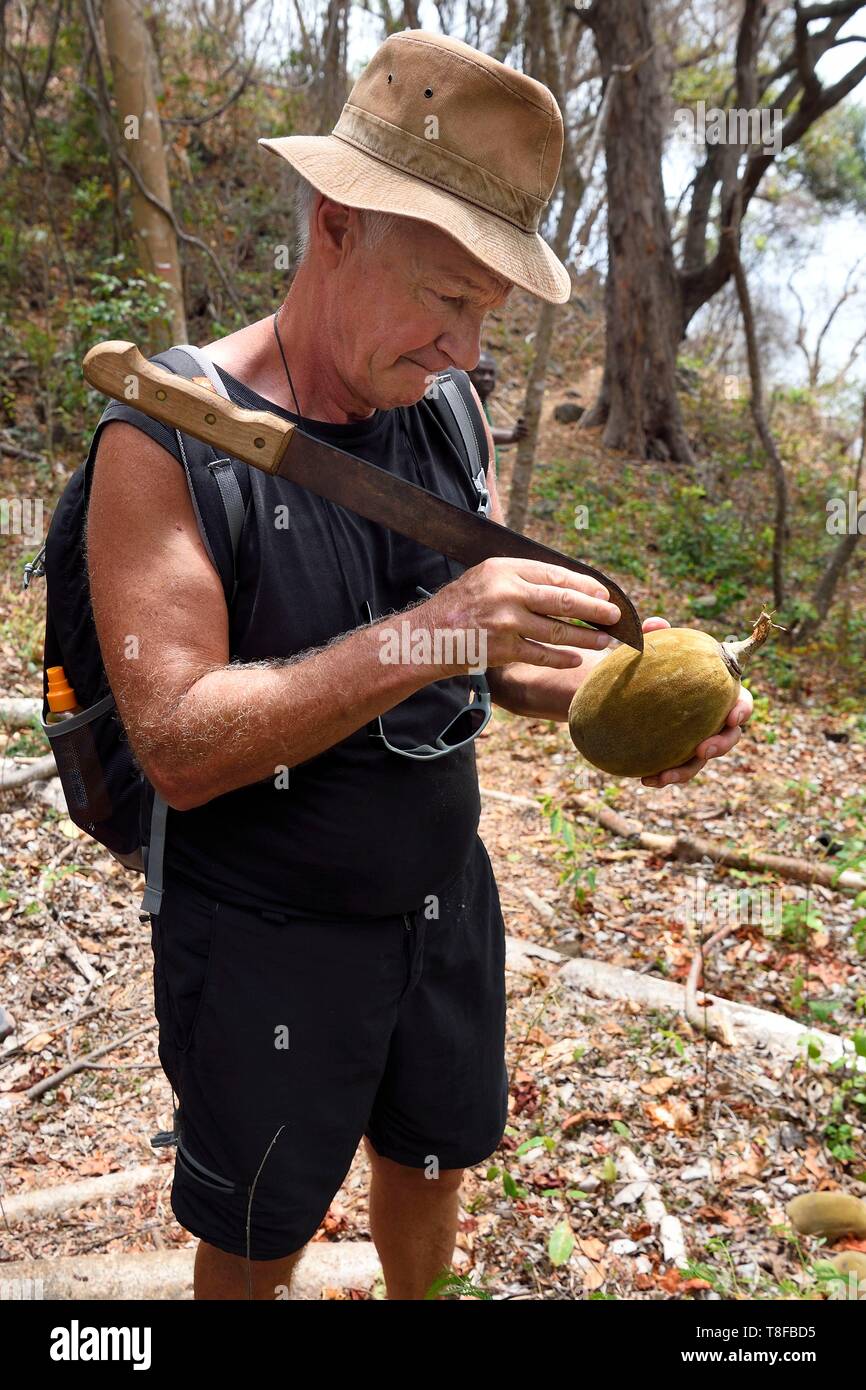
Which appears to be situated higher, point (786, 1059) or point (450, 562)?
point (450, 562)

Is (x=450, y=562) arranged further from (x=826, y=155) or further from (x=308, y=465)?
(x=826, y=155)

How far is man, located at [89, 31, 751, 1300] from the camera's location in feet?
4.63

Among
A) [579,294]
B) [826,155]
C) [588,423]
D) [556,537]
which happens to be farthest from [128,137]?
[826,155]

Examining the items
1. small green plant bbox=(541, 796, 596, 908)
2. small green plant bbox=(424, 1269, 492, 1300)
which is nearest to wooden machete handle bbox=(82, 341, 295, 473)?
small green plant bbox=(424, 1269, 492, 1300)

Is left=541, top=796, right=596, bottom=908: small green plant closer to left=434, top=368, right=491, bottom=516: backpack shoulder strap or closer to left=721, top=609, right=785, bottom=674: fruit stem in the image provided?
left=721, top=609, right=785, bottom=674: fruit stem

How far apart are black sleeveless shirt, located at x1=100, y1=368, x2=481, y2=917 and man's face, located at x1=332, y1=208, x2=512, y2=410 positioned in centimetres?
13

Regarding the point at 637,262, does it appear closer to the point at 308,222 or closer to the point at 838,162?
the point at 838,162

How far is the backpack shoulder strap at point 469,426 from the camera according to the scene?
1.87m

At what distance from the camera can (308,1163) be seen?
5.48ft

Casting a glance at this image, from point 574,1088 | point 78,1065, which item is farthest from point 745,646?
point 78,1065

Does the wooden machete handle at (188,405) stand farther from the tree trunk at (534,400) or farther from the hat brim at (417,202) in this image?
the tree trunk at (534,400)

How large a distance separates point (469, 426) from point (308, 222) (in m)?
0.44

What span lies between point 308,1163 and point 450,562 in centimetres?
101

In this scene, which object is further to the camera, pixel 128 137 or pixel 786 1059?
pixel 128 137
